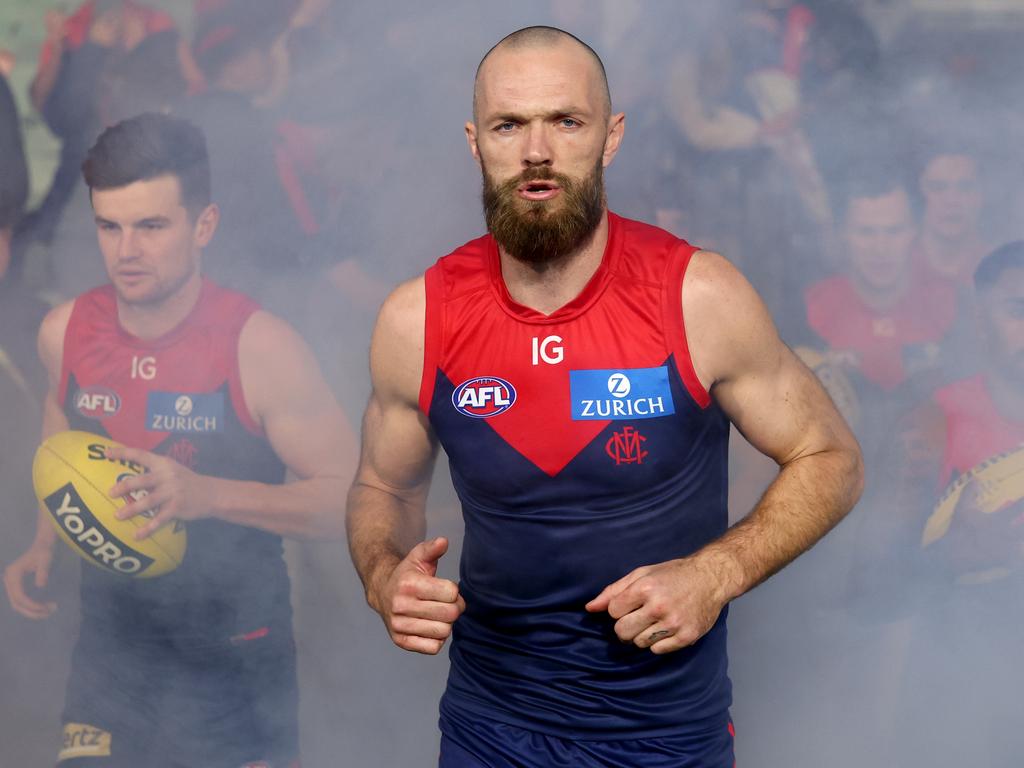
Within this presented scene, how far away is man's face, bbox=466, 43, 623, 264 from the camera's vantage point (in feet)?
8.12

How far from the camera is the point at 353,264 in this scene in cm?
393

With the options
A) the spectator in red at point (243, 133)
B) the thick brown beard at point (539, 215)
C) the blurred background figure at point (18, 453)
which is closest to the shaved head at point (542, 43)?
the thick brown beard at point (539, 215)

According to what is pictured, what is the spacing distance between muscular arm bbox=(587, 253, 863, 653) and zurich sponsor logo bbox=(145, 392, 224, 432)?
1759mm

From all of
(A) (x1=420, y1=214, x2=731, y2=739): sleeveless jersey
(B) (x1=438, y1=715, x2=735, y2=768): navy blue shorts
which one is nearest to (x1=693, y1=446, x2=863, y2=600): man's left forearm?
(A) (x1=420, y1=214, x2=731, y2=739): sleeveless jersey

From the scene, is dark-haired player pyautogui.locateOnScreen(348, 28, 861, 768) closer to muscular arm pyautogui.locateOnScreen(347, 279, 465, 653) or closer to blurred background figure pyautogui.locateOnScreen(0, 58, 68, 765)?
muscular arm pyautogui.locateOnScreen(347, 279, 465, 653)

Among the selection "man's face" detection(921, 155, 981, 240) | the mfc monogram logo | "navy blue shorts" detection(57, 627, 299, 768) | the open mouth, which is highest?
"man's face" detection(921, 155, 981, 240)

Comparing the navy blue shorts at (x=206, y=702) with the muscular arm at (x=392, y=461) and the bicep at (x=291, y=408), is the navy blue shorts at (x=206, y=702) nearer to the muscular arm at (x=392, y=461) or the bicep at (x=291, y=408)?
the bicep at (x=291, y=408)

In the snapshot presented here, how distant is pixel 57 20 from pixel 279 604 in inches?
80.3

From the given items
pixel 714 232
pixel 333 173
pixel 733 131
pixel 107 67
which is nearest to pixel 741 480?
pixel 714 232

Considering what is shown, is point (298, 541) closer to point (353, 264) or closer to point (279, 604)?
point (279, 604)

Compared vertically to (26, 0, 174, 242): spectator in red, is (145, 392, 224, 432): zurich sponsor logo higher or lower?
lower

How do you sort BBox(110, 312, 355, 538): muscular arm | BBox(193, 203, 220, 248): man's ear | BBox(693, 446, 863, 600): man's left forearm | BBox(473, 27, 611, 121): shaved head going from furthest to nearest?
BBox(193, 203, 220, 248): man's ear < BBox(110, 312, 355, 538): muscular arm < BBox(473, 27, 611, 121): shaved head < BBox(693, 446, 863, 600): man's left forearm

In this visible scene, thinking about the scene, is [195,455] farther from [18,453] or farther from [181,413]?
[18,453]

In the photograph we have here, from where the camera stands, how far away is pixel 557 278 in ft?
8.40
